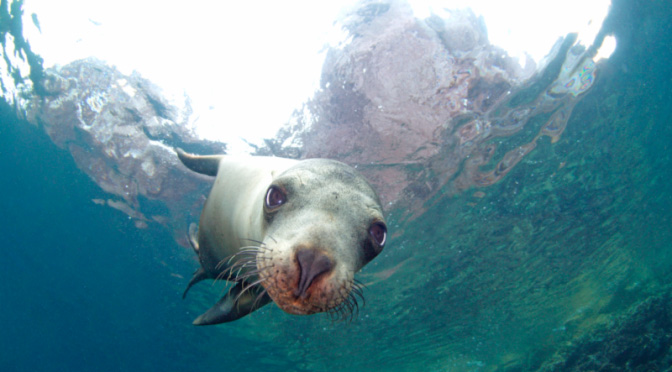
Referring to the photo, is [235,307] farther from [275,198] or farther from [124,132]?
[124,132]

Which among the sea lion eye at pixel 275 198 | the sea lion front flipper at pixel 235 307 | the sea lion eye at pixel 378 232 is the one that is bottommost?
the sea lion front flipper at pixel 235 307

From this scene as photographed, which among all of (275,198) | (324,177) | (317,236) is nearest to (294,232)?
(317,236)

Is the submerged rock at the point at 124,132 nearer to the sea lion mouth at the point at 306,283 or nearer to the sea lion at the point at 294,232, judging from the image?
the sea lion at the point at 294,232

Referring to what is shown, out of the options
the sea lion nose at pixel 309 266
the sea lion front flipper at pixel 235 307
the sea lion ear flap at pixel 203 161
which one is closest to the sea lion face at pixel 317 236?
the sea lion nose at pixel 309 266

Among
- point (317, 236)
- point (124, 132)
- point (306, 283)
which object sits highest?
point (124, 132)

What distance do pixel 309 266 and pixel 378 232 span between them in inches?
29.4

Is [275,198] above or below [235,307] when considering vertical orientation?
above

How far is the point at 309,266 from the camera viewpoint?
1.49 meters

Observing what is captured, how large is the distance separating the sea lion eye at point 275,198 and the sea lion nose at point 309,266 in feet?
1.91

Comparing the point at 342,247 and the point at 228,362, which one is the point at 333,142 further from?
the point at 228,362

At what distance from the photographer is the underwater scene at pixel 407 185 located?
6.21 meters

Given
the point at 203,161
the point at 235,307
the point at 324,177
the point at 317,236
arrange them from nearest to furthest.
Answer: the point at 317,236 < the point at 324,177 < the point at 235,307 < the point at 203,161

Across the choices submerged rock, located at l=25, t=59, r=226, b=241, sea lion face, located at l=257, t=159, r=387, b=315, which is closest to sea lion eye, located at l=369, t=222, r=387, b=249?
sea lion face, located at l=257, t=159, r=387, b=315

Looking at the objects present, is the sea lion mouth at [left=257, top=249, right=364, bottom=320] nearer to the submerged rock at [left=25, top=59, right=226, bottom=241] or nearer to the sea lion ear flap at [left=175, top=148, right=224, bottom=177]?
the sea lion ear flap at [left=175, top=148, right=224, bottom=177]
